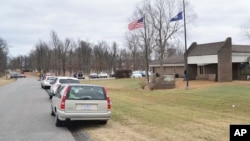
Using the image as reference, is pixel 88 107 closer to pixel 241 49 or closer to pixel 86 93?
pixel 86 93

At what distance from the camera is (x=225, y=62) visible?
4588 cm

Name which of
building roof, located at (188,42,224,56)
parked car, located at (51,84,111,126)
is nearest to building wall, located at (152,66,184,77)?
building roof, located at (188,42,224,56)

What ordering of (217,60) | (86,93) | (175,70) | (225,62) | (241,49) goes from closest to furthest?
(86,93) < (225,62) < (217,60) < (241,49) < (175,70)

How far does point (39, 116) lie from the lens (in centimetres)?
1647

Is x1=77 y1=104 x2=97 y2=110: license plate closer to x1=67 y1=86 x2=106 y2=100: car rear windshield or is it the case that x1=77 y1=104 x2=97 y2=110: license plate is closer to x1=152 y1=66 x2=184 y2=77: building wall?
x1=67 y1=86 x2=106 y2=100: car rear windshield

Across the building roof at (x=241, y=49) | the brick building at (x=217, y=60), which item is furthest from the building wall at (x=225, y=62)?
the building roof at (x=241, y=49)

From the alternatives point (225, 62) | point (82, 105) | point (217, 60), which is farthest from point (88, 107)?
point (225, 62)

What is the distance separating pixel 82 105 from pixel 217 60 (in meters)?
35.6

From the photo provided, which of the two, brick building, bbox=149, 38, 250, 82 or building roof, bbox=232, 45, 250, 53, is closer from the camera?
brick building, bbox=149, 38, 250, 82

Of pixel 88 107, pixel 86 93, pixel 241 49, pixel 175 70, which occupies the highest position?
pixel 241 49

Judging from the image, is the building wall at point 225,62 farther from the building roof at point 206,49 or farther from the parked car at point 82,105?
the parked car at point 82,105

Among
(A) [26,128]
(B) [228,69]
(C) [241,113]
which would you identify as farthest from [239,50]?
(A) [26,128]

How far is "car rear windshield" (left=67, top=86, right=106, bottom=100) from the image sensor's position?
12867mm

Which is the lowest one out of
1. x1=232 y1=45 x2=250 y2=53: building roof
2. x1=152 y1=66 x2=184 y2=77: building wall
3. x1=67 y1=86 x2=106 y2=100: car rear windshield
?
x1=67 y1=86 x2=106 y2=100: car rear windshield
